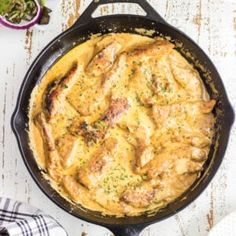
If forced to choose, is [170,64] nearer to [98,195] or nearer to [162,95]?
[162,95]

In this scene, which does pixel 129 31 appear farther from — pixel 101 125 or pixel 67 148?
pixel 67 148

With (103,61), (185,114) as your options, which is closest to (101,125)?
(103,61)

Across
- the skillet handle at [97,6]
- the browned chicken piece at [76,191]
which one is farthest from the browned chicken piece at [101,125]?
the skillet handle at [97,6]

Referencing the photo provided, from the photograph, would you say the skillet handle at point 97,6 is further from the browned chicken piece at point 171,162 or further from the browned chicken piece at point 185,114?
the browned chicken piece at point 171,162

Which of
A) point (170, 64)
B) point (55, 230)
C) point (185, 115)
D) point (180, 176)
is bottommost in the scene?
point (55, 230)

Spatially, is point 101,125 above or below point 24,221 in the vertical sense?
above

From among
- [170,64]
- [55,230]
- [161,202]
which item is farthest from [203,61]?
[55,230]

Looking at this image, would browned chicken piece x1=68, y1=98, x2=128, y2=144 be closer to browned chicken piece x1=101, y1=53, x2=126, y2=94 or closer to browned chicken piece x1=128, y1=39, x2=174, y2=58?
browned chicken piece x1=101, y1=53, x2=126, y2=94
